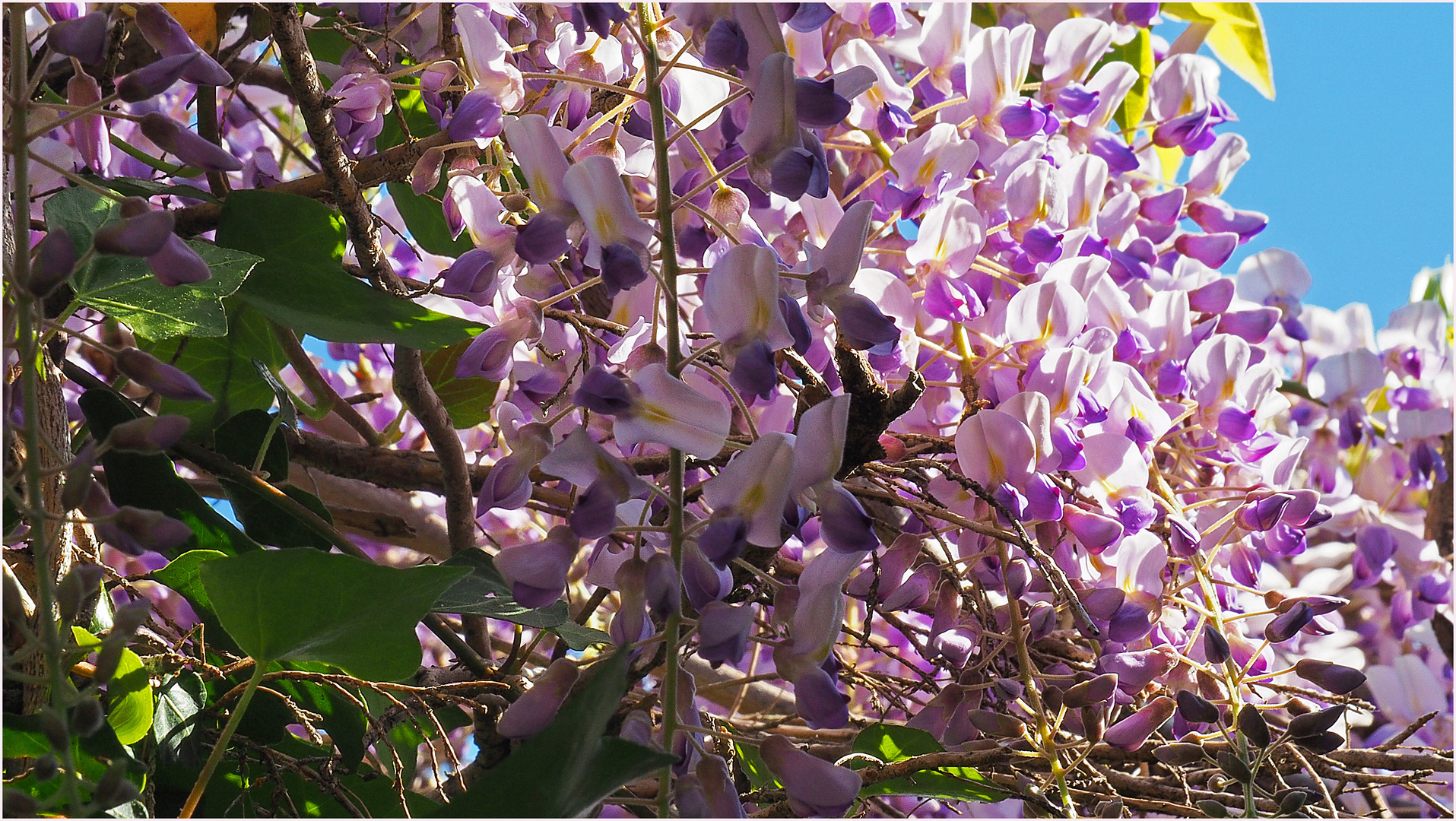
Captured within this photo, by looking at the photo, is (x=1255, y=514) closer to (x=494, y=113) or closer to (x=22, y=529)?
(x=494, y=113)

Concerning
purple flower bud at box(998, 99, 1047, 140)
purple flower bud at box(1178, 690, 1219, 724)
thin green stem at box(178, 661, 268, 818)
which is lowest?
thin green stem at box(178, 661, 268, 818)

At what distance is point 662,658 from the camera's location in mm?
550

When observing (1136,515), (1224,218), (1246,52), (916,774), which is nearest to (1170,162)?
(1246,52)

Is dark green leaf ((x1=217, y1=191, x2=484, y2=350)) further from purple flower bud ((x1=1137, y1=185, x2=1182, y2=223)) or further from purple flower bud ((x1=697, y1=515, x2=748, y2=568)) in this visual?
purple flower bud ((x1=1137, y1=185, x2=1182, y2=223))

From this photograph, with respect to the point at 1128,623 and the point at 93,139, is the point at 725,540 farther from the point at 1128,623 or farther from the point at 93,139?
the point at 93,139

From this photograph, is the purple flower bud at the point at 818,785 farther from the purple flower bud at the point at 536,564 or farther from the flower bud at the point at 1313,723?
the flower bud at the point at 1313,723

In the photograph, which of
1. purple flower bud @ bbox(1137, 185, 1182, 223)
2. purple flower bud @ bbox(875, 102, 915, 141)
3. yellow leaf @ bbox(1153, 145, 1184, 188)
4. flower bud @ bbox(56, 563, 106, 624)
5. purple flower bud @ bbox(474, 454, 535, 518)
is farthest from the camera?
yellow leaf @ bbox(1153, 145, 1184, 188)

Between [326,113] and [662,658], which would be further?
[326,113]

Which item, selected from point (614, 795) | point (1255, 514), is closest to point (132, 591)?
point (614, 795)

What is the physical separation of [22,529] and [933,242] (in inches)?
25.2

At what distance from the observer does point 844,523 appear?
1.65ft

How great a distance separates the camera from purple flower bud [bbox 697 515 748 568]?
47 cm

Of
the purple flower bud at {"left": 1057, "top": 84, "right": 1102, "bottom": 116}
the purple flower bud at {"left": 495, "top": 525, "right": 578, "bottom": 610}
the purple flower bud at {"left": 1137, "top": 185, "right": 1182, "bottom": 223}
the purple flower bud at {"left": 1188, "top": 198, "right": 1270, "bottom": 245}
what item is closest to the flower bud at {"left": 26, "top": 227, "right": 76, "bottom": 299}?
the purple flower bud at {"left": 495, "top": 525, "right": 578, "bottom": 610}

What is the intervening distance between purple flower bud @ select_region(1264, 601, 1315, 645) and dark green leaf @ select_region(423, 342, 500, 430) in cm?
65
